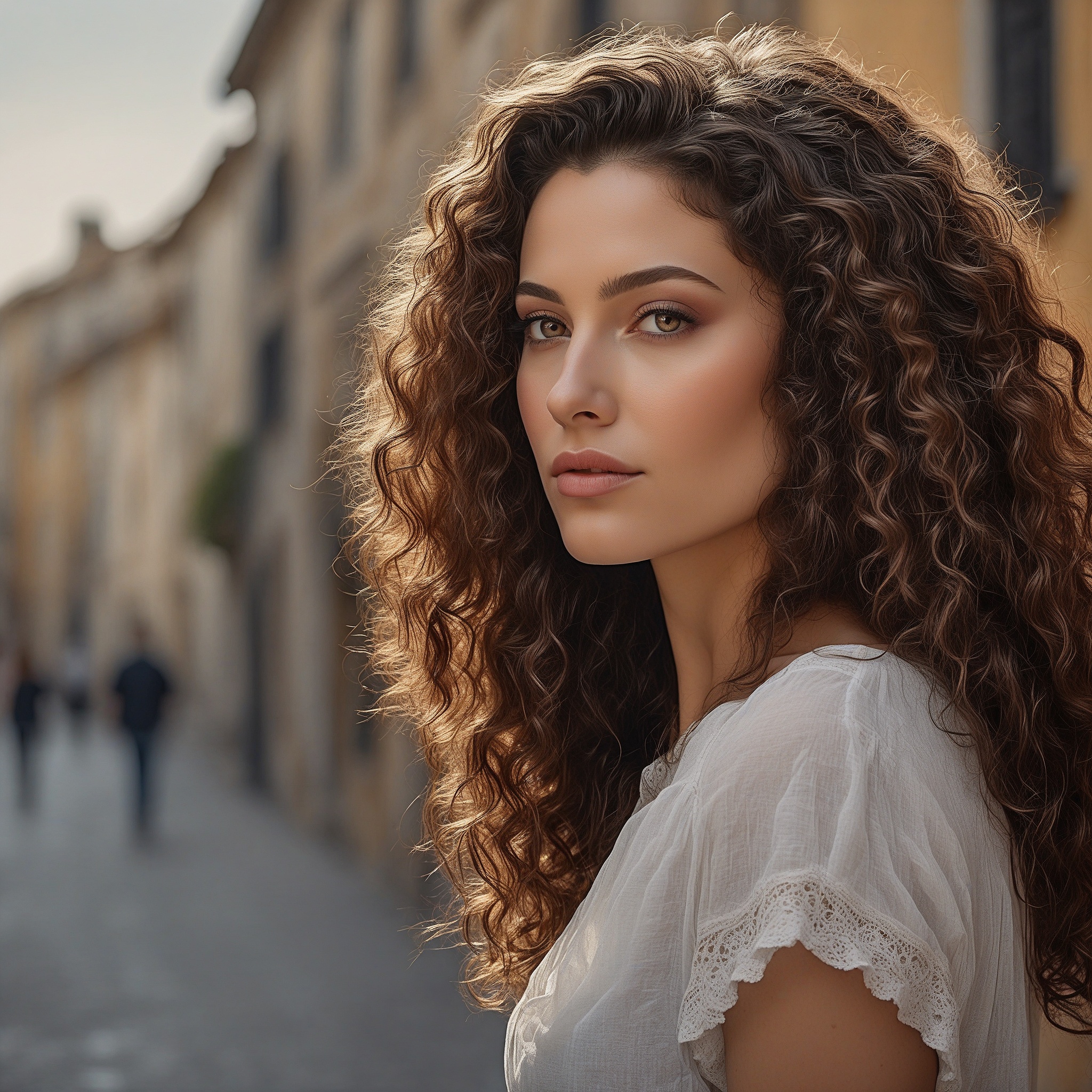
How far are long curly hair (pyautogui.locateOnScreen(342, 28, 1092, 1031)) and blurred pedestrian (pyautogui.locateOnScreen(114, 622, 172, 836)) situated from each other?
9.77 m

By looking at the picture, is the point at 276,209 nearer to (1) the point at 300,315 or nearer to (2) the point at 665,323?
(1) the point at 300,315

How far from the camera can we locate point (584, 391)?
146 cm

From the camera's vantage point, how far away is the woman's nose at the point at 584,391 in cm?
146

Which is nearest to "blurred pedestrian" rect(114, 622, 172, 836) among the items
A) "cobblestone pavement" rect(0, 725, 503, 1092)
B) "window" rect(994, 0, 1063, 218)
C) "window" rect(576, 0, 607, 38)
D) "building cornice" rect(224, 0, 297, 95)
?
"cobblestone pavement" rect(0, 725, 503, 1092)

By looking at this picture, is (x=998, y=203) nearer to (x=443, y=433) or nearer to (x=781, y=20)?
(x=443, y=433)

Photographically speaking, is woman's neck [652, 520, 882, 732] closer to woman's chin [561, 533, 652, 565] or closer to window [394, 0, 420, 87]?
woman's chin [561, 533, 652, 565]

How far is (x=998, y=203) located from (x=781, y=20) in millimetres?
3410

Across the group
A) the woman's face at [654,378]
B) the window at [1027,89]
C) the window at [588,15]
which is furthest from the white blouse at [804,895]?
the window at [588,15]

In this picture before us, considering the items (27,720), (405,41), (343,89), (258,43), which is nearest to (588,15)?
(405,41)

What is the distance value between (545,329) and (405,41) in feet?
29.4

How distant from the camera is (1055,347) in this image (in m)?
1.67

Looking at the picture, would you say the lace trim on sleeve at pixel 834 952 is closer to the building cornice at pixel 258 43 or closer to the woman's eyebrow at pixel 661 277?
the woman's eyebrow at pixel 661 277

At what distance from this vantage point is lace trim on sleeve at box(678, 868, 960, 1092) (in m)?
1.13

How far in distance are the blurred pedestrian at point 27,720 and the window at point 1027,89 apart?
36.1ft
